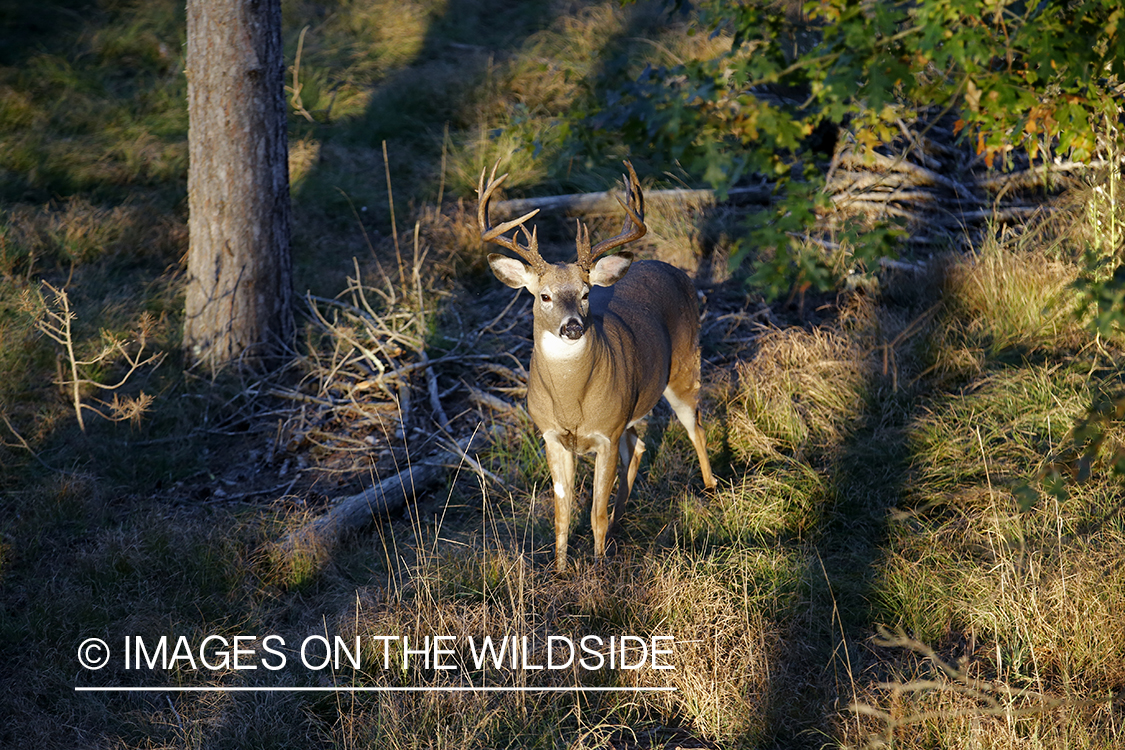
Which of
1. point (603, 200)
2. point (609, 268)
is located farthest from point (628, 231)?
point (603, 200)

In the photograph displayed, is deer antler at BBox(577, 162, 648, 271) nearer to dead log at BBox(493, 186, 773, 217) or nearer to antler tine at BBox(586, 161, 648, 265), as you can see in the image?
antler tine at BBox(586, 161, 648, 265)

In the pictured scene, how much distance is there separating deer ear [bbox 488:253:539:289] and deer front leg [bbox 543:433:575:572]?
744 millimetres

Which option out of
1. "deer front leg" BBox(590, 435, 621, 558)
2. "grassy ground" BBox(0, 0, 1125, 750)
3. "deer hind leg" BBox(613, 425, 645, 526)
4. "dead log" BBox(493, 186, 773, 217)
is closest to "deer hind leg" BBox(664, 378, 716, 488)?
"grassy ground" BBox(0, 0, 1125, 750)

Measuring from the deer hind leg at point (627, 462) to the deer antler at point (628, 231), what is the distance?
1.12 meters

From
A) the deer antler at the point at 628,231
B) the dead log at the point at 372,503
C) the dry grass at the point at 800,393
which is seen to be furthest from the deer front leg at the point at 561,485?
the dry grass at the point at 800,393

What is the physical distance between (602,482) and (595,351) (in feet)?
2.17

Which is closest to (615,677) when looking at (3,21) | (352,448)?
(352,448)

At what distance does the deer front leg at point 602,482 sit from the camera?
4.27 meters

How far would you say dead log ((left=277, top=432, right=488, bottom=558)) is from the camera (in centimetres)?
455

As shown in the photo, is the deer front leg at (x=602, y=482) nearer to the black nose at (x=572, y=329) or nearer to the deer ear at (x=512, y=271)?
the black nose at (x=572, y=329)

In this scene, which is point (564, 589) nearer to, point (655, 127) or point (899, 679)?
point (899, 679)

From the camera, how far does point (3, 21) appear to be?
370 inches

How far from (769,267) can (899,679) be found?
6.45 ft

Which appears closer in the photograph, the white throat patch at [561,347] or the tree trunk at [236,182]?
the white throat patch at [561,347]
